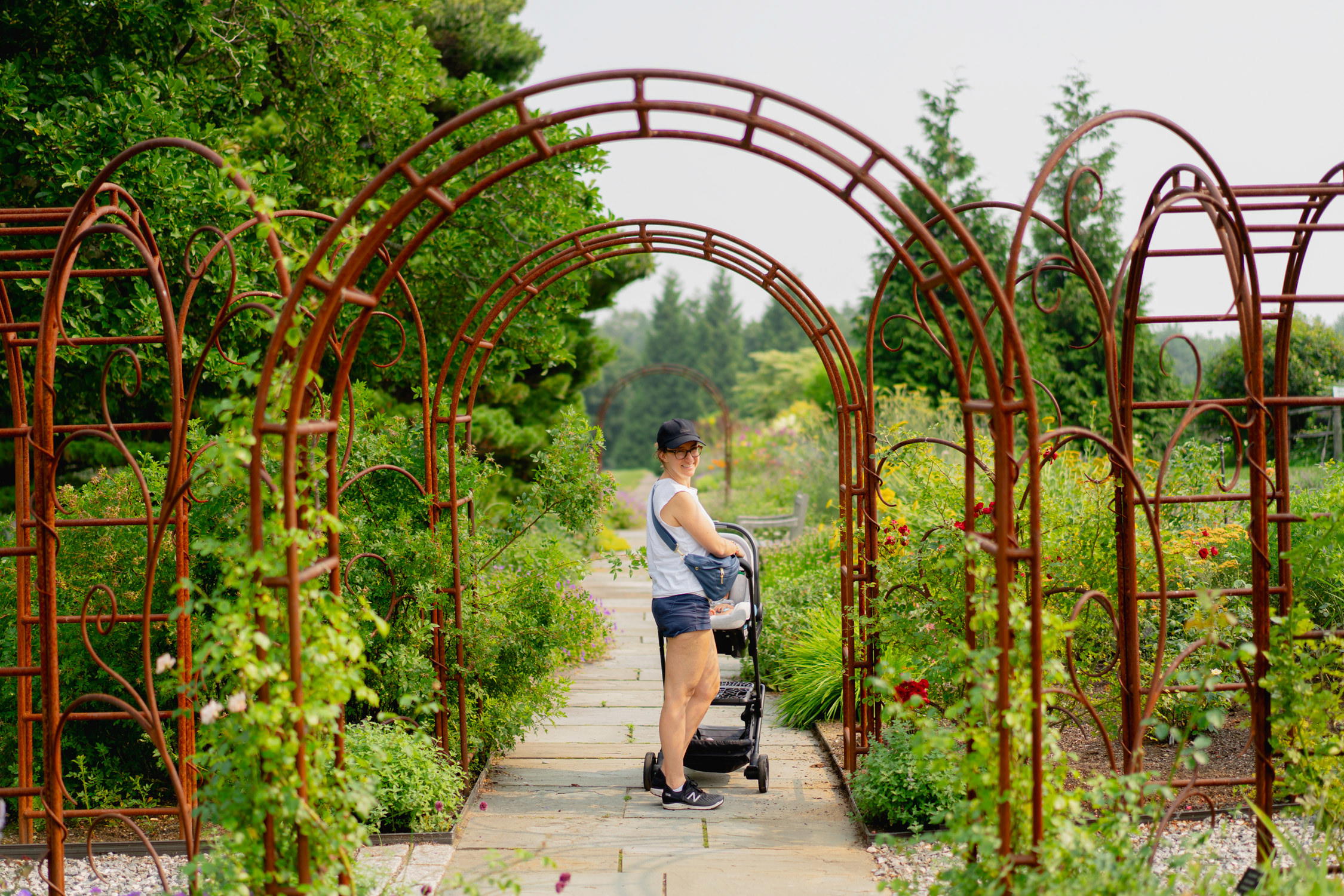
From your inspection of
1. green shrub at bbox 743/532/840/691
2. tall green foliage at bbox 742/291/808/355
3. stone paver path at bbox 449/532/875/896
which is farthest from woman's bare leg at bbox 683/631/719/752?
tall green foliage at bbox 742/291/808/355

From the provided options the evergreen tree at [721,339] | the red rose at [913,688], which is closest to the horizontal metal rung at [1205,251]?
the red rose at [913,688]

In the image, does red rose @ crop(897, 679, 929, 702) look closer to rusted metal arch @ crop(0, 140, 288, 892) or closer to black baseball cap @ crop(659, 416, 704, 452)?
black baseball cap @ crop(659, 416, 704, 452)

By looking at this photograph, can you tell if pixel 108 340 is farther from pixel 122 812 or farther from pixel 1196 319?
pixel 1196 319

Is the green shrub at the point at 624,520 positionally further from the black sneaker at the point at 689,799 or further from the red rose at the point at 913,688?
the red rose at the point at 913,688

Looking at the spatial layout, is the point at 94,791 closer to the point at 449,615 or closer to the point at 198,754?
the point at 449,615

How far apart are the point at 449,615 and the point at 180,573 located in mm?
1505

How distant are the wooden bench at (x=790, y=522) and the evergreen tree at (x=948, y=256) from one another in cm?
292

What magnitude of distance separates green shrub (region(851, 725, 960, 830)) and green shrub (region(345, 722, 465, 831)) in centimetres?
163

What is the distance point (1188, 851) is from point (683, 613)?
6.31 feet

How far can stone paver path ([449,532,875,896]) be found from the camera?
128 inches

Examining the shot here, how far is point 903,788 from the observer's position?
3570 mm

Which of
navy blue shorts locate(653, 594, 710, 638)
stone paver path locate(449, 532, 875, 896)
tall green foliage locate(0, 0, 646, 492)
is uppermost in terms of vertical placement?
tall green foliage locate(0, 0, 646, 492)

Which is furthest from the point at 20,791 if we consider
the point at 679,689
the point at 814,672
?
the point at 814,672

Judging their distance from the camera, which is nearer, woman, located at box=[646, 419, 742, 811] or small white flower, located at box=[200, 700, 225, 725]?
small white flower, located at box=[200, 700, 225, 725]
